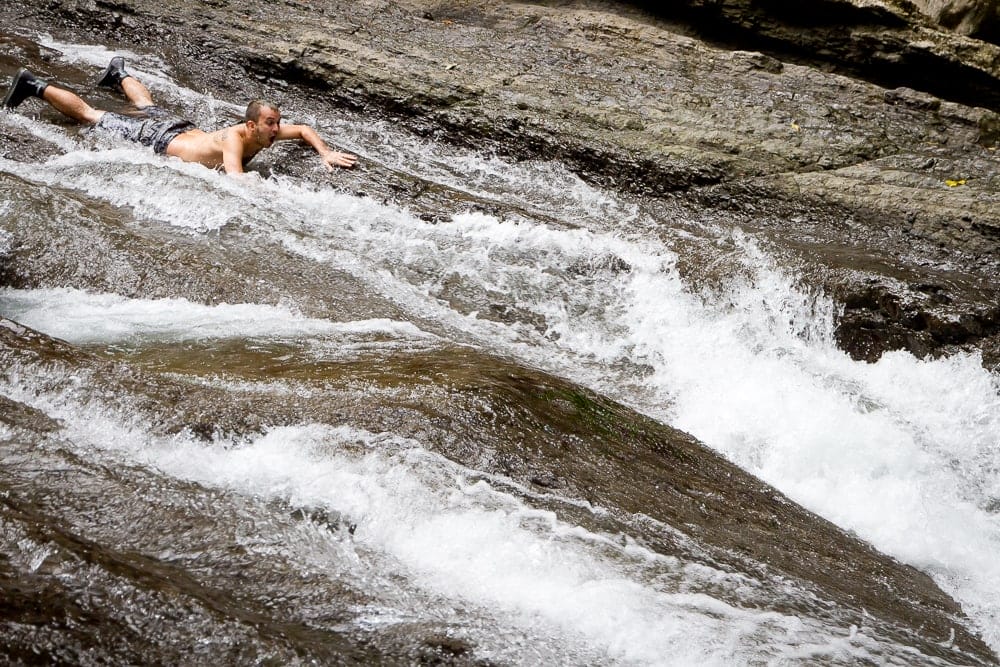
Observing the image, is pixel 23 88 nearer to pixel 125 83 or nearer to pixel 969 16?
pixel 125 83

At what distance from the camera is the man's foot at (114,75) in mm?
8086

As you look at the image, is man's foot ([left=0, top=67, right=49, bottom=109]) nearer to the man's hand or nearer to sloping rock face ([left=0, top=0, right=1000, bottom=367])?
sloping rock face ([left=0, top=0, right=1000, bottom=367])

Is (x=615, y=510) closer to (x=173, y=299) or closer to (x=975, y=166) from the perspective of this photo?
(x=173, y=299)

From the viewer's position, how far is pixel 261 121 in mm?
6957

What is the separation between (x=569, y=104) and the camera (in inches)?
314

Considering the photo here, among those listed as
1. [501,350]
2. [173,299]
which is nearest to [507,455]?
[501,350]

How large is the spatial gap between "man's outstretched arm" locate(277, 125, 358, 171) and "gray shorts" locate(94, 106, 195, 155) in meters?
0.86

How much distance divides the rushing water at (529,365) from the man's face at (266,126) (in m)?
0.48

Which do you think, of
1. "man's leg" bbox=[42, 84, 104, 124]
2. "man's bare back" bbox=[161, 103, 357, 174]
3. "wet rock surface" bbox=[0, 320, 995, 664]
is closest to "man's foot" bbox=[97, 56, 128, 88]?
"man's leg" bbox=[42, 84, 104, 124]

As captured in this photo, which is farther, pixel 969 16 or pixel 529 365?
pixel 969 16

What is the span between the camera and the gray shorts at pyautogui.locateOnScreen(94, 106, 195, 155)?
284 inches

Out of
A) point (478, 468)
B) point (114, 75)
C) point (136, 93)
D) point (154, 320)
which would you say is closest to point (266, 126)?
point (136, 93)

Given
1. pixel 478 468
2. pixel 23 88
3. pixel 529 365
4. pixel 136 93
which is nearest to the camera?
pixel 478 468

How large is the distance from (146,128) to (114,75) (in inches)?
50.1
